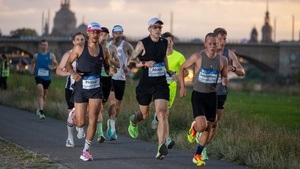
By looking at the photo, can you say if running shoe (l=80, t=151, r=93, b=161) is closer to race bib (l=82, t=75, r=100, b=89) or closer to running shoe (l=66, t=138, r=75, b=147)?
race bib (l=82, t=75, r=100, b=89)

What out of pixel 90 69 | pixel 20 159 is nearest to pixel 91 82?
pixel 90 69

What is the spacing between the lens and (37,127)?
17250 mm

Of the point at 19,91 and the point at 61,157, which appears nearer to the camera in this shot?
the point at 61,157

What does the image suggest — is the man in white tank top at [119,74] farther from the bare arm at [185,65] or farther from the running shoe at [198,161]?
the running shoe at [198,161]

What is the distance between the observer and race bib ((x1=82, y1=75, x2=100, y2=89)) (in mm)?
11539

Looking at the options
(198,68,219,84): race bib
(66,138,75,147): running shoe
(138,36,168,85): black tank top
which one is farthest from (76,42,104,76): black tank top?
(66,138,75,147): running shoe

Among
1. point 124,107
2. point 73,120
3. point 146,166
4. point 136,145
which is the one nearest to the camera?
point 146,166

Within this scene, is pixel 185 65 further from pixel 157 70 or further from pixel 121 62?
pixel 121 62

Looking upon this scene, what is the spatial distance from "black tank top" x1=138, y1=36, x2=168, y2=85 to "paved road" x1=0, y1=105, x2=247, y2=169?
119 centimetres

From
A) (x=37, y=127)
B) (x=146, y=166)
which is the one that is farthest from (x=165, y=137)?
(x=37, y=127)

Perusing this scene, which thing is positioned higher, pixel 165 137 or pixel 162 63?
pixel 162 63

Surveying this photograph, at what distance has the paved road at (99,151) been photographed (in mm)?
11094

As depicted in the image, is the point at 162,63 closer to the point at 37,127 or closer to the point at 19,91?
the point at 37,127

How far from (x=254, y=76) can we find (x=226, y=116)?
15754 cm
